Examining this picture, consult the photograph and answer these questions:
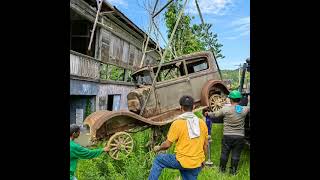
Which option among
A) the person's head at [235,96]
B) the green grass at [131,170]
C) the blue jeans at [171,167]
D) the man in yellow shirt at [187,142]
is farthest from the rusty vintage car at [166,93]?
the man in yellow shirt at [187,142]

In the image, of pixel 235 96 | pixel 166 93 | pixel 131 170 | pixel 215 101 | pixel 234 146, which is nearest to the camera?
pixel 131 170

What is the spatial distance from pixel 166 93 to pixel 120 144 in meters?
1.48

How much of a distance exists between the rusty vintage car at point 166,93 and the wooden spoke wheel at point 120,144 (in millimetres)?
33

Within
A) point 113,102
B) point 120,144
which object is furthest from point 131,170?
point 113,102

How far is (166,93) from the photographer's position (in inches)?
261

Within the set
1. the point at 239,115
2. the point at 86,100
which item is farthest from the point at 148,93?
the point at 86,100

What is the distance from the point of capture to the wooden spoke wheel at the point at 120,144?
5543 millimetres

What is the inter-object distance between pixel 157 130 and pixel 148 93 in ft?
2.64

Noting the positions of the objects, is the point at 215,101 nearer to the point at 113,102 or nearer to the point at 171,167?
the point at 171,167

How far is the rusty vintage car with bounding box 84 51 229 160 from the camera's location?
5.99 m
